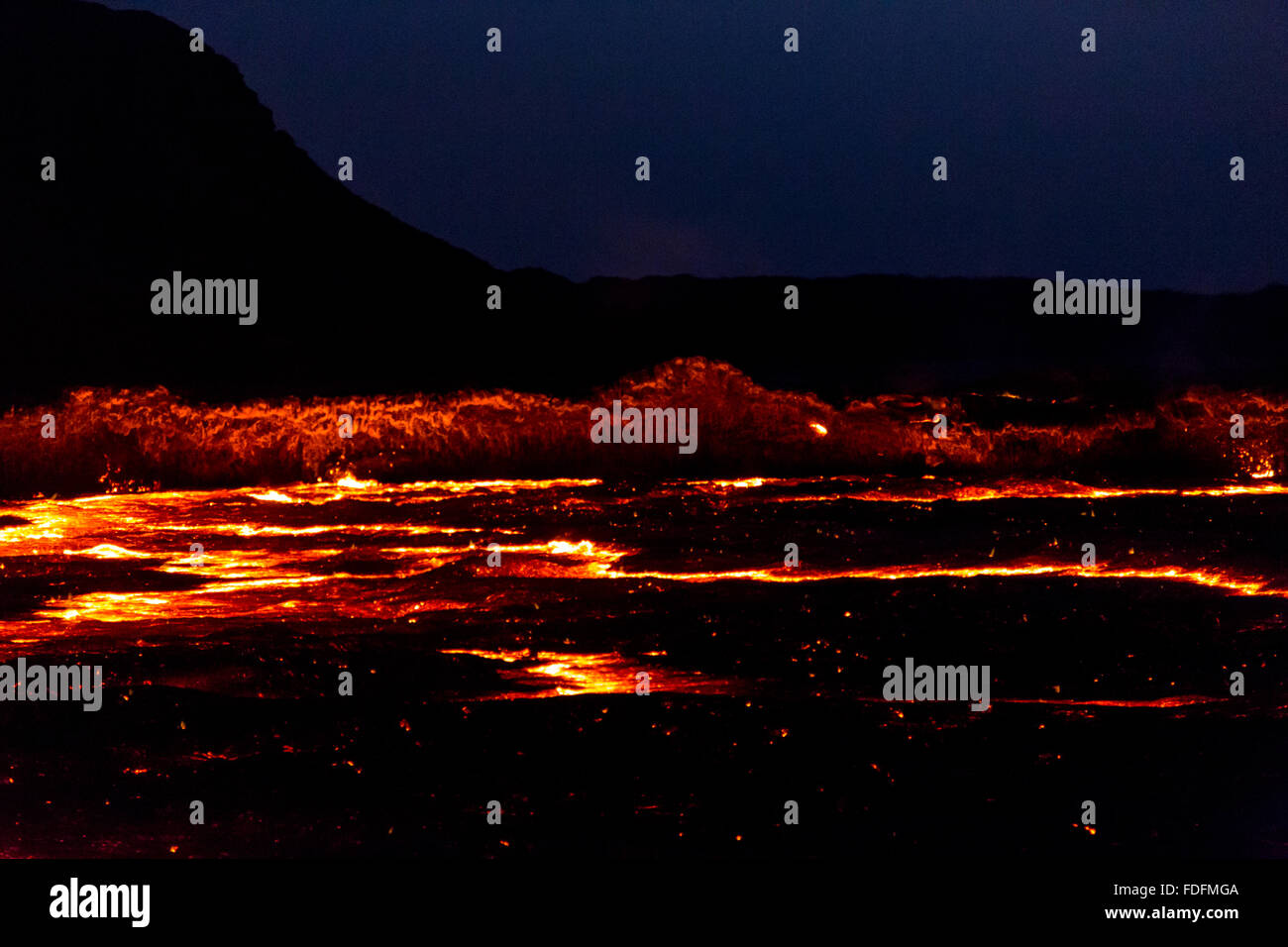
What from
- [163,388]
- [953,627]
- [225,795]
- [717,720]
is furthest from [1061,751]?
[163,388]

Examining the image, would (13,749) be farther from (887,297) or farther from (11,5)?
(11,5)

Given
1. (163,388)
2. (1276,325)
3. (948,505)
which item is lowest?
(948,505)

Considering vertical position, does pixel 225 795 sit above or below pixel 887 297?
below
